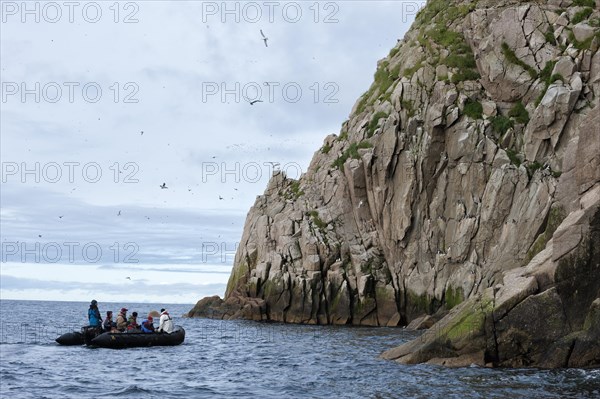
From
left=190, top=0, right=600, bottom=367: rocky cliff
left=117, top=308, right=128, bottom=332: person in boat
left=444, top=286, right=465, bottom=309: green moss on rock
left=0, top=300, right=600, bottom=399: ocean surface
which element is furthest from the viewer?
left=444, top=286, right=465, bottom=309: green moss on rock

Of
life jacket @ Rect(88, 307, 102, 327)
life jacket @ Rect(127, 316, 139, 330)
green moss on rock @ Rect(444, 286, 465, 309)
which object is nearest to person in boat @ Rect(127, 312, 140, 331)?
life jacket @ Rect(127, 316, 139, 330)

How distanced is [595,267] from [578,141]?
347 inches

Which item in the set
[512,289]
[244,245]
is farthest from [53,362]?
[244,245]

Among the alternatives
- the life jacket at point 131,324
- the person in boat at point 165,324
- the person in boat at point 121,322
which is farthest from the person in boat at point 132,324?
the person in boat at point 165,324

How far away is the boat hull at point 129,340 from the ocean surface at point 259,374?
58 cm

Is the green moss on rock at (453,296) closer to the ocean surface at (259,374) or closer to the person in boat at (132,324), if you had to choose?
the ocean surface at (259,374)

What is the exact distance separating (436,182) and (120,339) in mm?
36127

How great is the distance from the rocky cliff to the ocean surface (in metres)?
17.6

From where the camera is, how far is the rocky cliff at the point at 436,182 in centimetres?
6544

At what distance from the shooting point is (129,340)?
47.0 metres

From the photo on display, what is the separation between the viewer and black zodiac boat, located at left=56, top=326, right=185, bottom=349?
153ft

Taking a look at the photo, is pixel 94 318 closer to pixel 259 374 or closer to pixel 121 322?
pixel 121 322

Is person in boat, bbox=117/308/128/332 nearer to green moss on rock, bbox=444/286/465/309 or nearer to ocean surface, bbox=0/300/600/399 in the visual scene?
ocean surface, bbox=0/300/600/399

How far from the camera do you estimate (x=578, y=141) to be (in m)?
40.0
